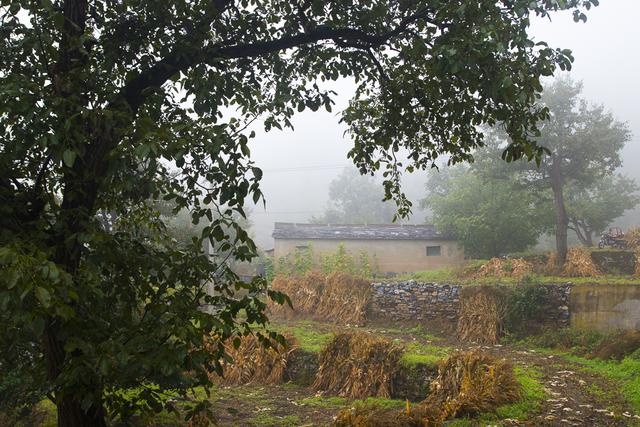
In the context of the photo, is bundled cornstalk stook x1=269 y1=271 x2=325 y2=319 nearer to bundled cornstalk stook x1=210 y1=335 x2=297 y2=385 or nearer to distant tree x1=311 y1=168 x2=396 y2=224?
bundled cornstalk stook x1=210 y1=335 x2=297 y2=385

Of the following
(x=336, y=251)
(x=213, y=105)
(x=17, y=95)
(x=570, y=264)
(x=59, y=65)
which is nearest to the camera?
(x=17, y=95)

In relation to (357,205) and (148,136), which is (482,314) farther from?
(357,205)

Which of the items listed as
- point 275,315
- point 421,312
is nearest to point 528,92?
point 421,312

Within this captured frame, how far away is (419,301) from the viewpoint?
17250 millimetres

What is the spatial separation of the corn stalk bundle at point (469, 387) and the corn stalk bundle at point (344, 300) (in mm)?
8599

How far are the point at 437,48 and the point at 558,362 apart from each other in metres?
9.58

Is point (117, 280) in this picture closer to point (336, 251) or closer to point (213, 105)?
point (213, 105)

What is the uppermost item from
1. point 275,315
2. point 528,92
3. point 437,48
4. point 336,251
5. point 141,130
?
point 437,48

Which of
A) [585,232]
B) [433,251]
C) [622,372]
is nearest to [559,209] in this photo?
[585,232]

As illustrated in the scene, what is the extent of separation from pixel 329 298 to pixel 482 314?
530 centimetres

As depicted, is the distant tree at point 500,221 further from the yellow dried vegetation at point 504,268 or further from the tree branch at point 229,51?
the tree branch at point 229,51

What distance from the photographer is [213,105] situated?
18.8 ft

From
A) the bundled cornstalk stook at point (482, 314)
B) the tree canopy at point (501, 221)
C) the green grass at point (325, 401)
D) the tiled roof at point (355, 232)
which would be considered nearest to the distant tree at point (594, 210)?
the tree canopy at point (501, 221)

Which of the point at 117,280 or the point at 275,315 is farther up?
the point at 117,280
